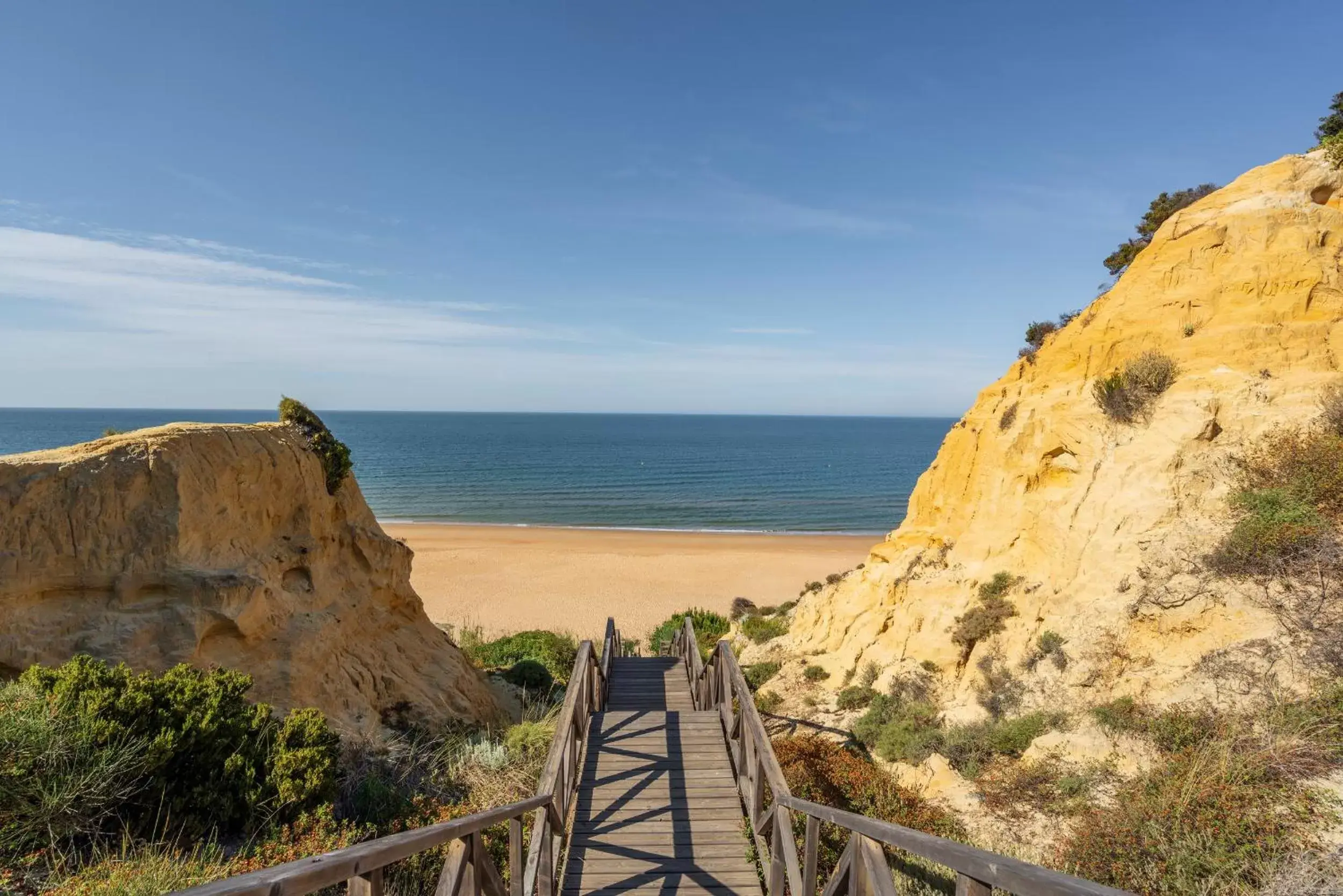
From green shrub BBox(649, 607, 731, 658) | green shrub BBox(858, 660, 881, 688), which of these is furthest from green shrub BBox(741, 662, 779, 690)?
green shrub BBox(649, 607, 731, 658)

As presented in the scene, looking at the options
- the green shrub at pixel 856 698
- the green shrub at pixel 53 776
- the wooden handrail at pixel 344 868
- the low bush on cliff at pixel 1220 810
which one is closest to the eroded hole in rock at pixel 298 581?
the green shrub at pixel 53 776

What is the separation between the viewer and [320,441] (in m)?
9.80

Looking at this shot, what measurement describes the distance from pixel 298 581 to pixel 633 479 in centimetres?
Answer: 5733

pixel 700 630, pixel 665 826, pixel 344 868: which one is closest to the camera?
pixel 344 868

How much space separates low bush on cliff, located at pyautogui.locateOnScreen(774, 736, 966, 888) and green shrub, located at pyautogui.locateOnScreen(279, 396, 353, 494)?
7527 millimetres

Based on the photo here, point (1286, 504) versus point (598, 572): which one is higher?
point (1286, 504)

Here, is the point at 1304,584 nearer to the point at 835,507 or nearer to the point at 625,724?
the point at 625,724

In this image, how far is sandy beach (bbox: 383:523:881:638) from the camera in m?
24.4

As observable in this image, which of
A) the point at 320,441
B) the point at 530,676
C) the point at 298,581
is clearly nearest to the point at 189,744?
the point at 298,581

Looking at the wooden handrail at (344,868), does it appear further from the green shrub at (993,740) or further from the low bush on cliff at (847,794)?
the green shrub at (993,740)

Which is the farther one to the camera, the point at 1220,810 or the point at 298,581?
the point at 298,581

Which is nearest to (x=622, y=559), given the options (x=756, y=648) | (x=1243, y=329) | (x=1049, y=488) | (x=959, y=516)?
(x=756, y=648)

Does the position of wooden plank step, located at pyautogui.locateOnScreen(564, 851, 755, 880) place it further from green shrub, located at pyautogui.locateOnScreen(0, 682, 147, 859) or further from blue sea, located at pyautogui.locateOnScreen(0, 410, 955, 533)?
blue sea, located at pyautogui.locateOnScreen(0, 410, 955, 533)

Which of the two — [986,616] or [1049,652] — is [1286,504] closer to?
[1049,652]
